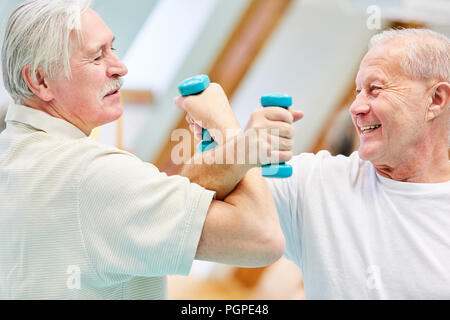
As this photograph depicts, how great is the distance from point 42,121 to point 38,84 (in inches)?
3.3

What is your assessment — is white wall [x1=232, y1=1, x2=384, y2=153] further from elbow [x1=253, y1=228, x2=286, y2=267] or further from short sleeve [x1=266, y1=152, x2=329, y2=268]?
elbow [x1=253, y1=228, x2=286, y2=267]

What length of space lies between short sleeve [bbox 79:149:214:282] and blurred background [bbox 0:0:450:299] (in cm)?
180

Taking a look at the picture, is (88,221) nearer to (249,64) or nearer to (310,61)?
(249,64)

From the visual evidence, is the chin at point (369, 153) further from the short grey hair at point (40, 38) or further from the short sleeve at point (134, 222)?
the short grey hair at point (40, 38)

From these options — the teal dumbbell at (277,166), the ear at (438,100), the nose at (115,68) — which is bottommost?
the nose at (115,68)

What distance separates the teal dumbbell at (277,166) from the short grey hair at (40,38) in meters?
0.44

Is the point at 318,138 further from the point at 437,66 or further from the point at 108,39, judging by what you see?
the point at 108,39

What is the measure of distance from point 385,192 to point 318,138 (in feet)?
10.2

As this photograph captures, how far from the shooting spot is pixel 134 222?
1.10 m

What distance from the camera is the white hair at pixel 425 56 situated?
1546mm

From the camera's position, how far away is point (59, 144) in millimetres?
1184

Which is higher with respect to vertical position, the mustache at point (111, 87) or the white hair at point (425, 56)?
the white hair at point (425, 56)

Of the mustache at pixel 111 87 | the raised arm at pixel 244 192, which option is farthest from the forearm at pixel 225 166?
the mustache at pixel 111 87

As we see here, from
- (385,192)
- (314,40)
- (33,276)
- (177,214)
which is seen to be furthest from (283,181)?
(314,40)
